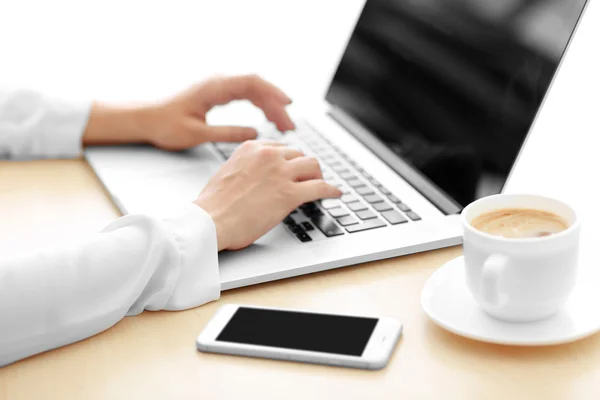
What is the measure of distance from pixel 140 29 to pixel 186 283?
1.04 meters

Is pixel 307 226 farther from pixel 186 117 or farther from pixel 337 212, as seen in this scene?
pixel 186 117

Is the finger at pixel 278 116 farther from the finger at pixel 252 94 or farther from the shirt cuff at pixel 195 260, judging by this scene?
the shirt cuff at pixel 195 260

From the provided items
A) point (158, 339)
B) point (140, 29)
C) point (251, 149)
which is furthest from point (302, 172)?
point (140, 29)

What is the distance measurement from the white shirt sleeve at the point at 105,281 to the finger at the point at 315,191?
129 mm

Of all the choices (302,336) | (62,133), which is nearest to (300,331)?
(302,336)

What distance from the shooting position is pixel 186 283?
70cm

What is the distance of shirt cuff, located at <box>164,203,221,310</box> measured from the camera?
70 centimetres

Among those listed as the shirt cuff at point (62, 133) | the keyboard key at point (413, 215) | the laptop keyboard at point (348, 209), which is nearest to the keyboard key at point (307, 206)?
the laptop keyboard at point (348, 209)

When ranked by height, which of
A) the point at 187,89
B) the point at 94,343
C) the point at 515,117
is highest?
the point at 515,117

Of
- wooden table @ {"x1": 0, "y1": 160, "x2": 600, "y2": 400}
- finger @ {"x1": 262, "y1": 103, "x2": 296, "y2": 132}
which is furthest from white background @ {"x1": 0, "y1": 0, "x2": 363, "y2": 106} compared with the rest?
wooden table @ {"x1": 0, "y1": 160, "x2": 600, "y2": 400}

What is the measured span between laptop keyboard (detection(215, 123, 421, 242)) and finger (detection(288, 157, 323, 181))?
0.03m

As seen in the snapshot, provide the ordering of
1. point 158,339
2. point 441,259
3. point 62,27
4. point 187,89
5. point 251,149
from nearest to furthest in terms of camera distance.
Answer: point 158,339 < point 441,259 < point 251,149 < point 187,89 < point 62,27

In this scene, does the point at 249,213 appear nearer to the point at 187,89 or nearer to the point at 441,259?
the point at 441,259

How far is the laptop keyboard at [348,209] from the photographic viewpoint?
0.81 m
